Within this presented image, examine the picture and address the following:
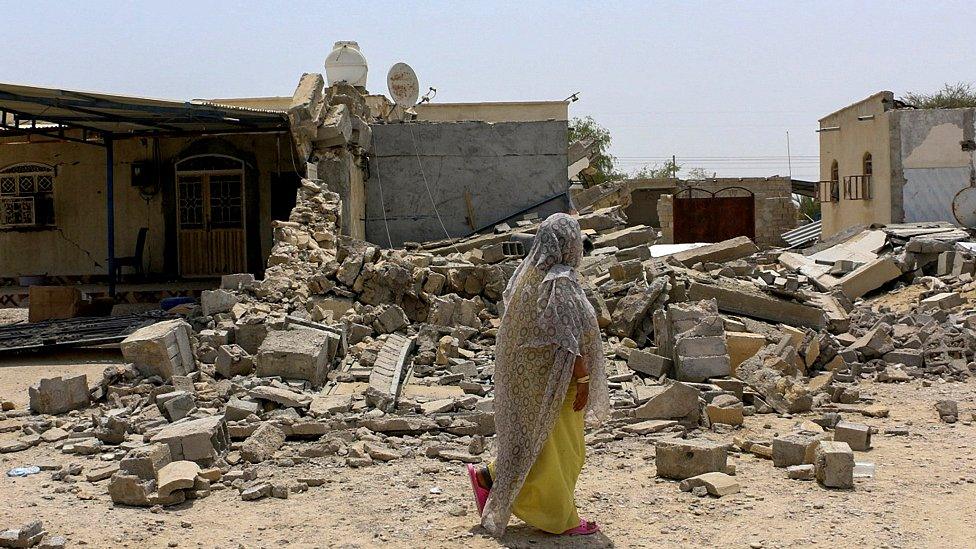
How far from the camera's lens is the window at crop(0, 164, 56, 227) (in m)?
16.0

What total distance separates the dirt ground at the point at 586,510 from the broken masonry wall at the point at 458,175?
27.9 ft

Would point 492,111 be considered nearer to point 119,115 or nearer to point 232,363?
point 119,115

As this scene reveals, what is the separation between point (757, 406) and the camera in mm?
8227

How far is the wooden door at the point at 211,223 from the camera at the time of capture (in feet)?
50.3

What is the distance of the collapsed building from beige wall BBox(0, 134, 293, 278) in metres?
3.12

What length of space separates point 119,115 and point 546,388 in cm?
953

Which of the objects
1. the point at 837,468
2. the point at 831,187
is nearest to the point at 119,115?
the point at 837,468

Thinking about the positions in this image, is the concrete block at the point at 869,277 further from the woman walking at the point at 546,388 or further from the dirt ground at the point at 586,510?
the woman walking at the point at 546,388

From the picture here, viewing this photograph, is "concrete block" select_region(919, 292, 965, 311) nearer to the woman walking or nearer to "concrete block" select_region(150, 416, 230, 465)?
the woman walking

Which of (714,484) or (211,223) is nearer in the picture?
(714,484)

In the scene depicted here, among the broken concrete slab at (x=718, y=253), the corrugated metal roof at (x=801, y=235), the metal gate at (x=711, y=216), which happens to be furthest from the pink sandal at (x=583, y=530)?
the metal gate at (x=711, y=216)

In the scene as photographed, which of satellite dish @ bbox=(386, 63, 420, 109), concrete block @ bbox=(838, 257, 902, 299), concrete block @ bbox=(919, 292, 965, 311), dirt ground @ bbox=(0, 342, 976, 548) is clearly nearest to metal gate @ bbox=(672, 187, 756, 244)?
satellite dish @ bbox=(386, 63, 420, 109)

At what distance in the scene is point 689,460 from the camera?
6012mm

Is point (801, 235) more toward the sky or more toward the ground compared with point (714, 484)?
more toward the sky
